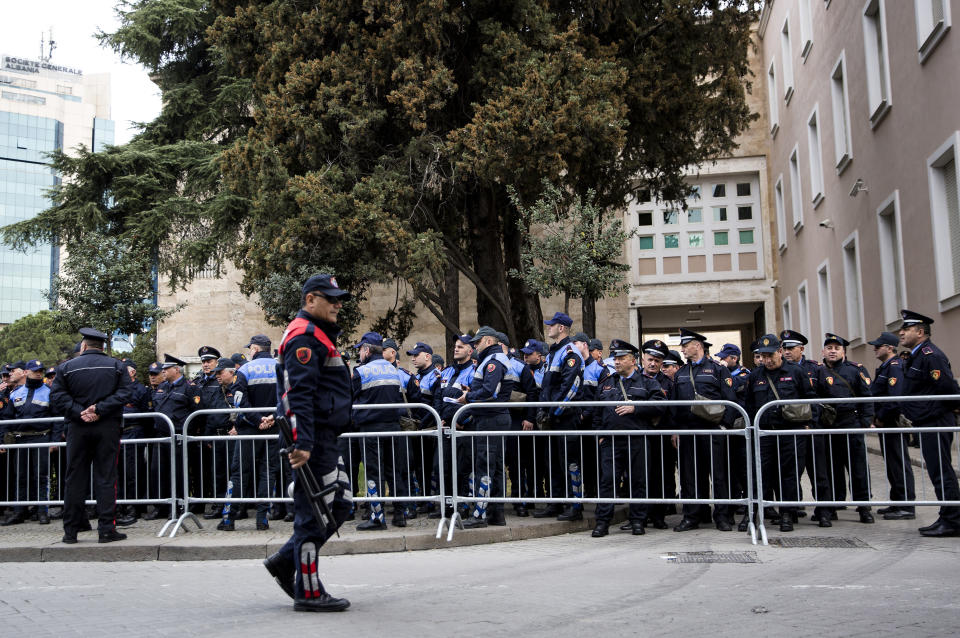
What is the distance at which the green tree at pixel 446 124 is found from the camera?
16844 millimetres

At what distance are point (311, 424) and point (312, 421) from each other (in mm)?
28

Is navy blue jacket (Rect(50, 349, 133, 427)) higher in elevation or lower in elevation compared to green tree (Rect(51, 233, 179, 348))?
lower

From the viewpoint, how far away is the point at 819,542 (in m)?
8.47

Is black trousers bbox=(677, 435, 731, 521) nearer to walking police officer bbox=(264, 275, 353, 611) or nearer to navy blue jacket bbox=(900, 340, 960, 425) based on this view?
navy blue jacket bbox=(900, 340, 960, 425)

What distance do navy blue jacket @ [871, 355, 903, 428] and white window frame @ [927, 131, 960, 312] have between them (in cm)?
427

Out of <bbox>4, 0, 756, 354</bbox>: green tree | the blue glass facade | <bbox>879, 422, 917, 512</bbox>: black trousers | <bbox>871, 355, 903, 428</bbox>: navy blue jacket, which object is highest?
the blue glass facade

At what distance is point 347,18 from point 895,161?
34.0ft

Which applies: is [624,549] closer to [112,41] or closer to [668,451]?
[668,451]

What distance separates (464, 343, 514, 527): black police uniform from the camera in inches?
360

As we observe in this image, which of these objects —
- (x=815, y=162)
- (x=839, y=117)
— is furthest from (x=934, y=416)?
(x=815, y=162)

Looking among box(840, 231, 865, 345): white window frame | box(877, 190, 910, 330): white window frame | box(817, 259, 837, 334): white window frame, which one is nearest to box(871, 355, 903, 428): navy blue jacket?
box(877, 190, 910, 330): white window frame

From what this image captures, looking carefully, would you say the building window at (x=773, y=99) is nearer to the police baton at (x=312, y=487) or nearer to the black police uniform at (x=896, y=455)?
the black police uniform at (x=896, y=455)

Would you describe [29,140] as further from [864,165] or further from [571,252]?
[864,165]

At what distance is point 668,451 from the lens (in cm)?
959
